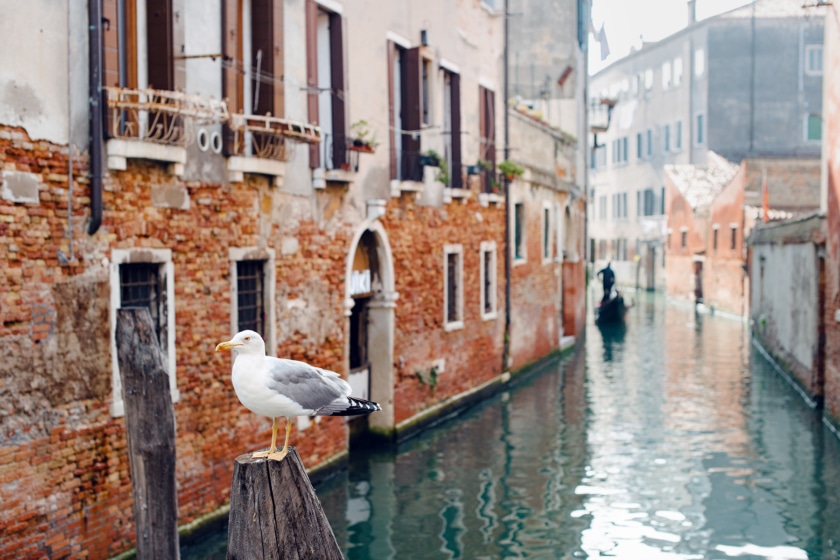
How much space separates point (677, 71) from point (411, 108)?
2860 centimetres

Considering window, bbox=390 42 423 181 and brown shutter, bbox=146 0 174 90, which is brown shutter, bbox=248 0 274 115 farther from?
window, bbox=390 42 423 181

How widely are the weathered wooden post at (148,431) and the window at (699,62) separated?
→ 1273 inches

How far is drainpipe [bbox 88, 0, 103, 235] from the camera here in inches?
249

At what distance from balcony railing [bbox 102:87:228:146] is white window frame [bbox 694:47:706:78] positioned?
30.2 metres

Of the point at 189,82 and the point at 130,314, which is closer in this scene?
the point at 130,314

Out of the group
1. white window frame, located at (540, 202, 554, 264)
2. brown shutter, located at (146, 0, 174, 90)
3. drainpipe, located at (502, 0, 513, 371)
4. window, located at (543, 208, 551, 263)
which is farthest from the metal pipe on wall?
window, located at (543, 208, 551, 263)

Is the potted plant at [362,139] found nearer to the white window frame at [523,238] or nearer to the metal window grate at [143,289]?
the metal window grate at [143,289]

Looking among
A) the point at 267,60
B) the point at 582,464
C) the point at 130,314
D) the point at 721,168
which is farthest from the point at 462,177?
the point at 721,168

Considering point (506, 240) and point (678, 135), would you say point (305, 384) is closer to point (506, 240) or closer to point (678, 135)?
point (506, 240)

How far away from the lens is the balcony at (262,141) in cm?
773

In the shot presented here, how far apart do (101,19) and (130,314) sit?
2161mm

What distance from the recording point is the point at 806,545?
780 centimetres

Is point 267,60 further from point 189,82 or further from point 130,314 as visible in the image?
point 130,314

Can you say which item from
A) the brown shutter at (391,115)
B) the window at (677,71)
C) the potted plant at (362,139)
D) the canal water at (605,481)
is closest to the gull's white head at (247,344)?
the canal water at (605,481)
